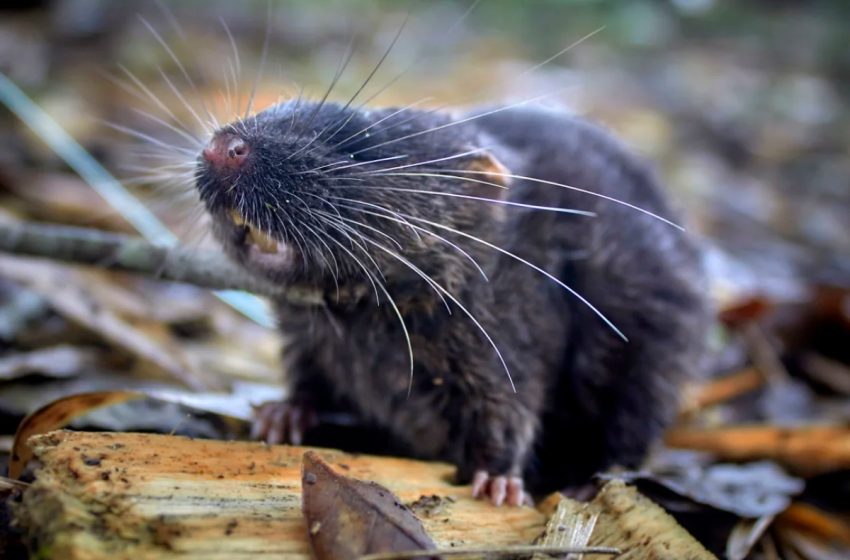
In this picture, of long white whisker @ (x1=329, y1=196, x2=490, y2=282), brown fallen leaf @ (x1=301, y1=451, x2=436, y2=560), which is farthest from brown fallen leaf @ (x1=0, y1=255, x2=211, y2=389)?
brown fallen leaf @ (x1=301, y1=451, x2=436, y2=560)

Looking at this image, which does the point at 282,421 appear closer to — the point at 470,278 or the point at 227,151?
the point at 470,278

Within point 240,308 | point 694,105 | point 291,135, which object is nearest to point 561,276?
point 291,135

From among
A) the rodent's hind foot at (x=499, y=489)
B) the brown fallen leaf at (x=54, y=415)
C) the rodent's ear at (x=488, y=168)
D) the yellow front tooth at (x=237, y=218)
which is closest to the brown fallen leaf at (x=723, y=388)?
the rodent's hind foot at (x=499, y=489)

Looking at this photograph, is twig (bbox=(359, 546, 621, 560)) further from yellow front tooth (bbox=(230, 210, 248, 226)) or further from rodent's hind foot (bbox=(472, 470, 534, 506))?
yellow front tooth (bbox=(230, 210, 248, 226))

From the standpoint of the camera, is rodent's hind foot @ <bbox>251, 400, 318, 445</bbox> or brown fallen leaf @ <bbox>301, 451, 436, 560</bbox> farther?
rodent's hind foot @ <bbox>251, 400, 318, 445</bbox>

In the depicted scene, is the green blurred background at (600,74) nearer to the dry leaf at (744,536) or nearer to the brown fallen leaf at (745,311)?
the brown fallen leaf at (745,311)
